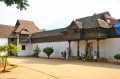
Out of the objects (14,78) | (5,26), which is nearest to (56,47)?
(5,26)

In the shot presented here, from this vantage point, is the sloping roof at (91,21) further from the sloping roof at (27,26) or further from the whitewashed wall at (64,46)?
the sloping roof at (27,26)

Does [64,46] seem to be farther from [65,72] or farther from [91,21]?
[65,72]

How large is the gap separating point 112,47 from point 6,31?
22.5 m

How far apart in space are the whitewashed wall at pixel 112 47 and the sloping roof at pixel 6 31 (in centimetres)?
2076

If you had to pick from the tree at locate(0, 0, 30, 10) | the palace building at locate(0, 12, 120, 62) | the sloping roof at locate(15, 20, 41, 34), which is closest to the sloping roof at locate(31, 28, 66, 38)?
the palace building at locate(0, 12, 120, 62)

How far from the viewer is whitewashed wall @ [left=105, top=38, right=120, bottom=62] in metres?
22.8

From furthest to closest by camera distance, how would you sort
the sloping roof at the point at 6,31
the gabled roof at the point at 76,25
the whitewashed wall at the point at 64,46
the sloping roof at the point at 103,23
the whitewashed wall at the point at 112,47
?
the sloping roof at the point at 6,31, the gabled roof at the point at 76,25, the whitewashed wall at the point at 64,46, the sloping roof at the point at 103,23, the whitewashed wall at the point at 112,47

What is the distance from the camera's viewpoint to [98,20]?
24172 mm

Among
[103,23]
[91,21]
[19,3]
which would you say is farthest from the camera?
[91,21]

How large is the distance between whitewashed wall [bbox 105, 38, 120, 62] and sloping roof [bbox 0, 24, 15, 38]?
68.1ft

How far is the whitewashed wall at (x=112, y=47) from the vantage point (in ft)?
74.9

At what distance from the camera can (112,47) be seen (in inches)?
923

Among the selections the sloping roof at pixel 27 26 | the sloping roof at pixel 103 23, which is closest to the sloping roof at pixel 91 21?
the sloping roof at pixel 103 23

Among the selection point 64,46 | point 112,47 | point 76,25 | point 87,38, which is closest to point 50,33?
point 64,46
